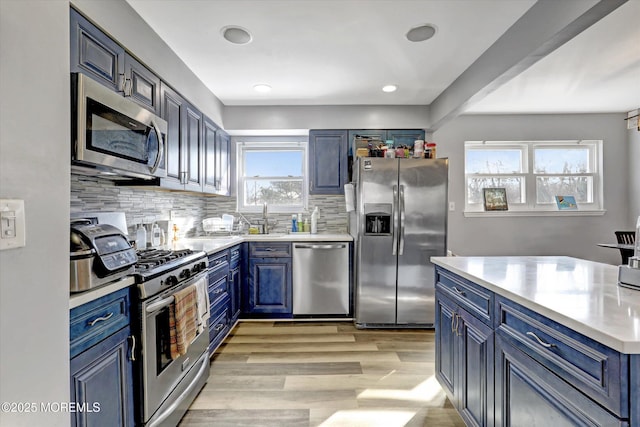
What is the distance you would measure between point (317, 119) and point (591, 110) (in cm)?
357

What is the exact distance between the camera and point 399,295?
3311 mm

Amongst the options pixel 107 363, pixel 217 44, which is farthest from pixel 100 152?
pixel 217 44

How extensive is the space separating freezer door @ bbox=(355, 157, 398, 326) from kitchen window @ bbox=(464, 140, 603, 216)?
165cm

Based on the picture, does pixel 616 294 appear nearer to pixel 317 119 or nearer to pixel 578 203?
pixel 317 119

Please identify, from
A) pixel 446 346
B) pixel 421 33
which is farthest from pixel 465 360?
pixel 421 33

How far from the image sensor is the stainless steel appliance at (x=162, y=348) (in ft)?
4.93

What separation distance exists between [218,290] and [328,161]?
196 centimetres

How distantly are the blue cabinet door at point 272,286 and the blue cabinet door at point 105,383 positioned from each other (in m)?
1.99

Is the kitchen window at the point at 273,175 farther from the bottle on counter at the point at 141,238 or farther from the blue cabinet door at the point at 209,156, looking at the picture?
the bottle on counter at the point at 141,238

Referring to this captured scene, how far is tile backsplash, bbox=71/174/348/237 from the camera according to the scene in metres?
2.01

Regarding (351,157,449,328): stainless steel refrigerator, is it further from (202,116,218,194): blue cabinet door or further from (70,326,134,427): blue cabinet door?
(70,326,134,427): blue cabinet door

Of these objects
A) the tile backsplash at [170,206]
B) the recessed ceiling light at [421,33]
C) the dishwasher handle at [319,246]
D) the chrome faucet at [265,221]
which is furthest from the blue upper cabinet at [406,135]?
the chrome faucet at [265,221]

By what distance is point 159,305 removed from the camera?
5.29ft

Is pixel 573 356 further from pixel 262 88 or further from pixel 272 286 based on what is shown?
pixel 262 88
